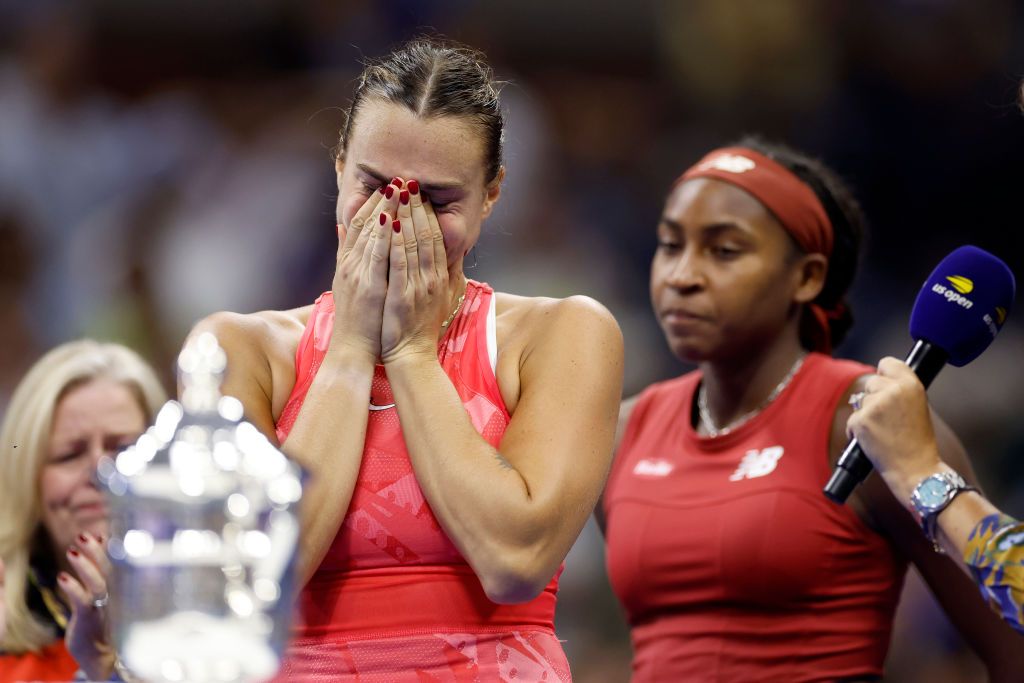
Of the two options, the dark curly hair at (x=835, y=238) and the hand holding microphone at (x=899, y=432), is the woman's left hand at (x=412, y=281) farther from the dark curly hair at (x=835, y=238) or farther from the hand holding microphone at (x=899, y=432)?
the dark curly hair at (x=835, y=238)

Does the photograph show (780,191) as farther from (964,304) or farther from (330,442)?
(330,442)

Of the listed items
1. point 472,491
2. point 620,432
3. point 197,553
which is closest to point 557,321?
point 472,491

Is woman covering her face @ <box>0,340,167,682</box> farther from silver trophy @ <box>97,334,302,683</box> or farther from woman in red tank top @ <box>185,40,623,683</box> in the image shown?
silver trophy @ <box>97,334,302,683</box>

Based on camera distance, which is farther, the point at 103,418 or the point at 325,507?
the point at 103,418

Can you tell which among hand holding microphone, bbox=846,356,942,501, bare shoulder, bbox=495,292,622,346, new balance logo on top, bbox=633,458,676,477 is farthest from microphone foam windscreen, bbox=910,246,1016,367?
new balance logo on top, bbox=633,458,676,477

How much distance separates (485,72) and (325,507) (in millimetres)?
829

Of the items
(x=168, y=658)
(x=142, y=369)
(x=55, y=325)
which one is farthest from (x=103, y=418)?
(x=55, y=325)

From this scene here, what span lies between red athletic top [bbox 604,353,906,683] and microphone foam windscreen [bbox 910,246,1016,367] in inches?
24.7

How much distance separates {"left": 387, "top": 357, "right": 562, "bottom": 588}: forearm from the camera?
81.6 inches

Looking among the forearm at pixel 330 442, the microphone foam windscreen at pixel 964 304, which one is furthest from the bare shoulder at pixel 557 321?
the microphone foam windscreen at pixel 964 304

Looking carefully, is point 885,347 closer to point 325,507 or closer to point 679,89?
point 679,89

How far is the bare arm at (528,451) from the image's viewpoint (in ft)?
6.81

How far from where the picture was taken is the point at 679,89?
261 inches

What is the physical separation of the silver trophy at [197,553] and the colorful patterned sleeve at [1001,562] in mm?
1299
